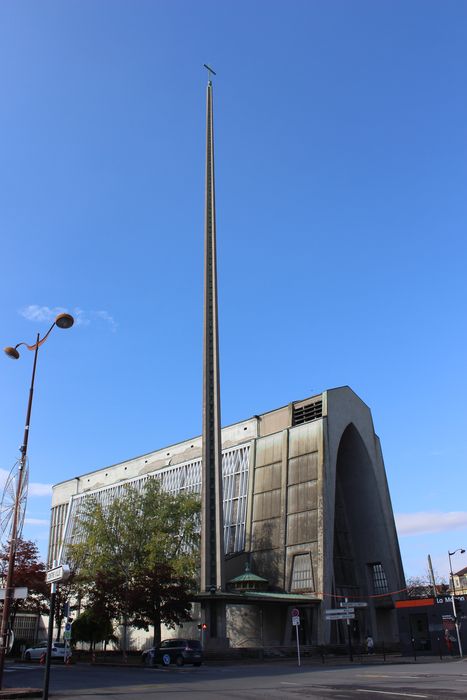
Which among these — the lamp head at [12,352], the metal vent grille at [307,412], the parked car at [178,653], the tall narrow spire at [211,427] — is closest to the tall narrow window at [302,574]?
the tall narrow spire at [211,427]

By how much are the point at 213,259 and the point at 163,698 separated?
1818 inches

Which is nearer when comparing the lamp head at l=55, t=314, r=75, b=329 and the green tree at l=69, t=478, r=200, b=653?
the lamp head at l=55, t=314, r=75, b=329

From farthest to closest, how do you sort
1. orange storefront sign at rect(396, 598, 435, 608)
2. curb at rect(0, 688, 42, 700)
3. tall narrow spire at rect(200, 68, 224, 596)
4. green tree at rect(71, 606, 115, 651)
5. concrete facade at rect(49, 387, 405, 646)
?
concrete facade at rect(49, 387, 405, 646) < tall narrow spire at rect(200, 68, 224, 596) < orange storefront sign at rect(396, 598, 435, 608) < green tree at rect(71, 606, 115, 651) < curb at rect(0, 688, 42, 700)

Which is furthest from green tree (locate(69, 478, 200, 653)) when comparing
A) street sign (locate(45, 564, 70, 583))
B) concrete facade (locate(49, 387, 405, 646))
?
street sign (locate(45, 564, 70, 583))

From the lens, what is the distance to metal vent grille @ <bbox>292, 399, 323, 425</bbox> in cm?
5659

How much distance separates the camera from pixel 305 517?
168 ft

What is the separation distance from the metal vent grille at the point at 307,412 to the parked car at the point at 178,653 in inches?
1074

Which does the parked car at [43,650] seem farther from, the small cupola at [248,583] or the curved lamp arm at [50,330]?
the curved lamp arm at [50,330]

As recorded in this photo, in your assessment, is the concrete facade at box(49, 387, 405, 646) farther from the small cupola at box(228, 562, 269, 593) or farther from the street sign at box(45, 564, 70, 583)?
the street sign at box(45, 564, 70, 583)

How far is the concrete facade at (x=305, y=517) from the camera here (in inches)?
1896

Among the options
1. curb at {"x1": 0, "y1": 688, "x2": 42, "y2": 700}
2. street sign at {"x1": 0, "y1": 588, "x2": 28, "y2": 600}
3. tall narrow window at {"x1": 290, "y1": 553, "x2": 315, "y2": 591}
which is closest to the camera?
curb at {"x1": 0, "y1": 688, "x2": 42, "y2": 700}

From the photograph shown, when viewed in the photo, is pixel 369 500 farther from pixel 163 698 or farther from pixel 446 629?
pixel 163 698

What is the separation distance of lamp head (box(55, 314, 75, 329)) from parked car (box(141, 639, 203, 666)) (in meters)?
24.1

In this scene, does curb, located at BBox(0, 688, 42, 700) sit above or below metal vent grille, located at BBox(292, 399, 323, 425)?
below
